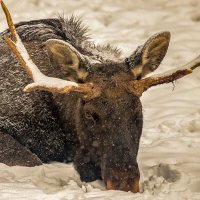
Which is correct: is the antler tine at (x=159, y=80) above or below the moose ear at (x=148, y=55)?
below

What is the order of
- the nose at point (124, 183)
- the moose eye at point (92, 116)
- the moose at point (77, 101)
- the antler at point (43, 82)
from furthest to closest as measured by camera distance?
the moose eye at point (92, 116) < the moose at point (77, 101) < the antler at point (43, 82) < the nose at point (124, 183)

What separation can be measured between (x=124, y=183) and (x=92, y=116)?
0.72 metres

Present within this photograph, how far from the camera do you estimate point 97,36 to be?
986cm

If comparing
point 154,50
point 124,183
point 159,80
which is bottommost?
point 124,183

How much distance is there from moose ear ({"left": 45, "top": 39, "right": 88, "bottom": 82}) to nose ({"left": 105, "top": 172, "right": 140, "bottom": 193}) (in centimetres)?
101

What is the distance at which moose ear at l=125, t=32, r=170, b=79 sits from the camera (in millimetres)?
5137

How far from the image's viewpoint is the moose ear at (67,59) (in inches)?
194

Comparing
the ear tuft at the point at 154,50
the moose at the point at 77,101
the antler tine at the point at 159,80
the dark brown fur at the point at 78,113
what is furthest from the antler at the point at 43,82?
the ear tuft at the point at 154,50

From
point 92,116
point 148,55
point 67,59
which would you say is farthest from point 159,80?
point 67,59

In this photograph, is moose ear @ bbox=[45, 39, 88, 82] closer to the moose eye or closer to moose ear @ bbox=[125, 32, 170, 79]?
the moose eye

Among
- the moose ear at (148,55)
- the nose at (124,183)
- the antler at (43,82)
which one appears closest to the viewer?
the nose at (124,183)

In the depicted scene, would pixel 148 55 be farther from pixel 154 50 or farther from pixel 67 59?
pixel 67 59

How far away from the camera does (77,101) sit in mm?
5445

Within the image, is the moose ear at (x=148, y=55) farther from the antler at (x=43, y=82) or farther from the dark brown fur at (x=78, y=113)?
the antler at (x=43, y=82)
